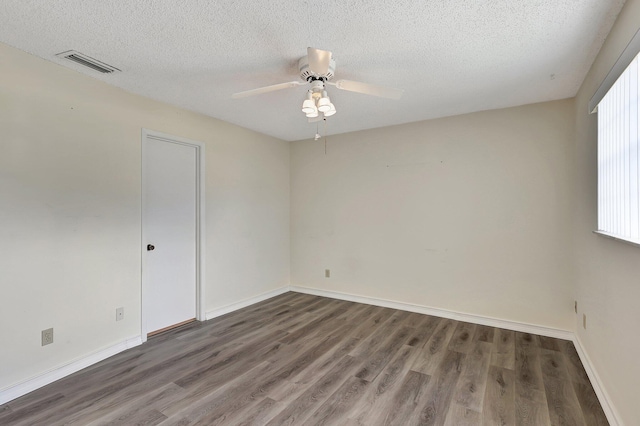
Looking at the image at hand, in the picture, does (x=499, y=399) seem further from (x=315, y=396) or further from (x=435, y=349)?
(x=315, y=396)

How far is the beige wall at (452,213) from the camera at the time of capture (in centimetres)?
310

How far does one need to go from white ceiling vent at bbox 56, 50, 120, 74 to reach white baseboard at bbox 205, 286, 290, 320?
2.71 metres

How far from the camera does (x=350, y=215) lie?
439 centimetres

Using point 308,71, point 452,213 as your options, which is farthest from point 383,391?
point 308,71

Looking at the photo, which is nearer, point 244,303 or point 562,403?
point 562,403

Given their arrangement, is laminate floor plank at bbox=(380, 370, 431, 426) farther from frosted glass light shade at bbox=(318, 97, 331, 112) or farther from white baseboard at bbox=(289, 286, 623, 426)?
frosted glass light shade at bbox=(318, 97, 331, 112)

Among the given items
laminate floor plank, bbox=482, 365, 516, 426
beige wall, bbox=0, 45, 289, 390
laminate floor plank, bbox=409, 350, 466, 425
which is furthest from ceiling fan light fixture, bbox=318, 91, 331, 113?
laminate floor plank, bbox=482, 365, 516, 426

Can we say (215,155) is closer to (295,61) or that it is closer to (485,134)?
(295,61)

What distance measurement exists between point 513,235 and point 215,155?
3629 millimetres

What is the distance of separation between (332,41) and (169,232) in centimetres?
262

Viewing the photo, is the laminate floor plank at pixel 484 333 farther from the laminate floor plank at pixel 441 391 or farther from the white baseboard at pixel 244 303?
the white baseboard at pixel 244 303

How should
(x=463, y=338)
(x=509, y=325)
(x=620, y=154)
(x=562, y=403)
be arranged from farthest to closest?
1. (x=509, y=325)
2. (x=463, y=338)
3. (x=562, y=403)
4. (x=620, y=154)

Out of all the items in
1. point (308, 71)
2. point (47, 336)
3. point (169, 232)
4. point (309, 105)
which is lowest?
point (47, 336)

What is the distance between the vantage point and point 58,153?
7.78 feet
